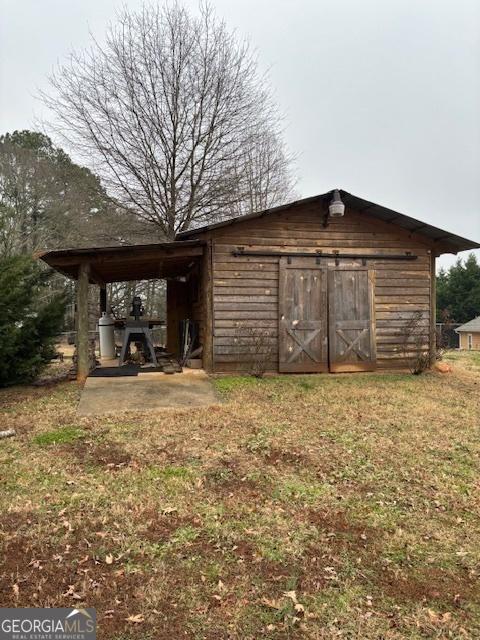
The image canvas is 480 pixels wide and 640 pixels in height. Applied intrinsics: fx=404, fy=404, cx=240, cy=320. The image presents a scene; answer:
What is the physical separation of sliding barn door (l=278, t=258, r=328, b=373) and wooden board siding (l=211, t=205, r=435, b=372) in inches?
6.3

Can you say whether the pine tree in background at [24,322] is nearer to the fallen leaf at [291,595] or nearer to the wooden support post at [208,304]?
the wooden support post at [208,304]

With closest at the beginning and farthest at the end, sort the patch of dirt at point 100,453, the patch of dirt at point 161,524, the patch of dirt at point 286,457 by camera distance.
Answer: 1. the patch of dirt at point 161,524
2. the patch of dirt at point 100,453
3. the patch of dirt at point 286,457

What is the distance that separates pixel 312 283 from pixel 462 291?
3264cm

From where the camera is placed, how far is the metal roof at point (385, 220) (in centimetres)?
810

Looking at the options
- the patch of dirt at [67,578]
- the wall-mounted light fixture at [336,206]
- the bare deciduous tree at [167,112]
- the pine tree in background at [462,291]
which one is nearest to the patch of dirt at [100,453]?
the patch of dirt at [67,578]

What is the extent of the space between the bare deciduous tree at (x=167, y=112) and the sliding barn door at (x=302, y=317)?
7.95 metres

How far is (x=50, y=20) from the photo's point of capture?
41.2ft

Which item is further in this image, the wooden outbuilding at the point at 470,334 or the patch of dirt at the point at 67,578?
the wooden outbuilding at the point at 470,334

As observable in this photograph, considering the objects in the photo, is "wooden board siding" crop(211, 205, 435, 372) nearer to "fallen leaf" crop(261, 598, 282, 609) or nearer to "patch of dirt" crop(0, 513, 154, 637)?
"patch of dirt" crop(0, 513, 154, 637)

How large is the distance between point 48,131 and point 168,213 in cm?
486

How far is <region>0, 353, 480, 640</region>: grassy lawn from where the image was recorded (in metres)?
2.12

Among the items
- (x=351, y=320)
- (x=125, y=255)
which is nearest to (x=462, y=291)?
(x=351, y=320)

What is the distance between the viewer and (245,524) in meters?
2.95

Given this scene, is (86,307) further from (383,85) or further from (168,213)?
(383,85)
